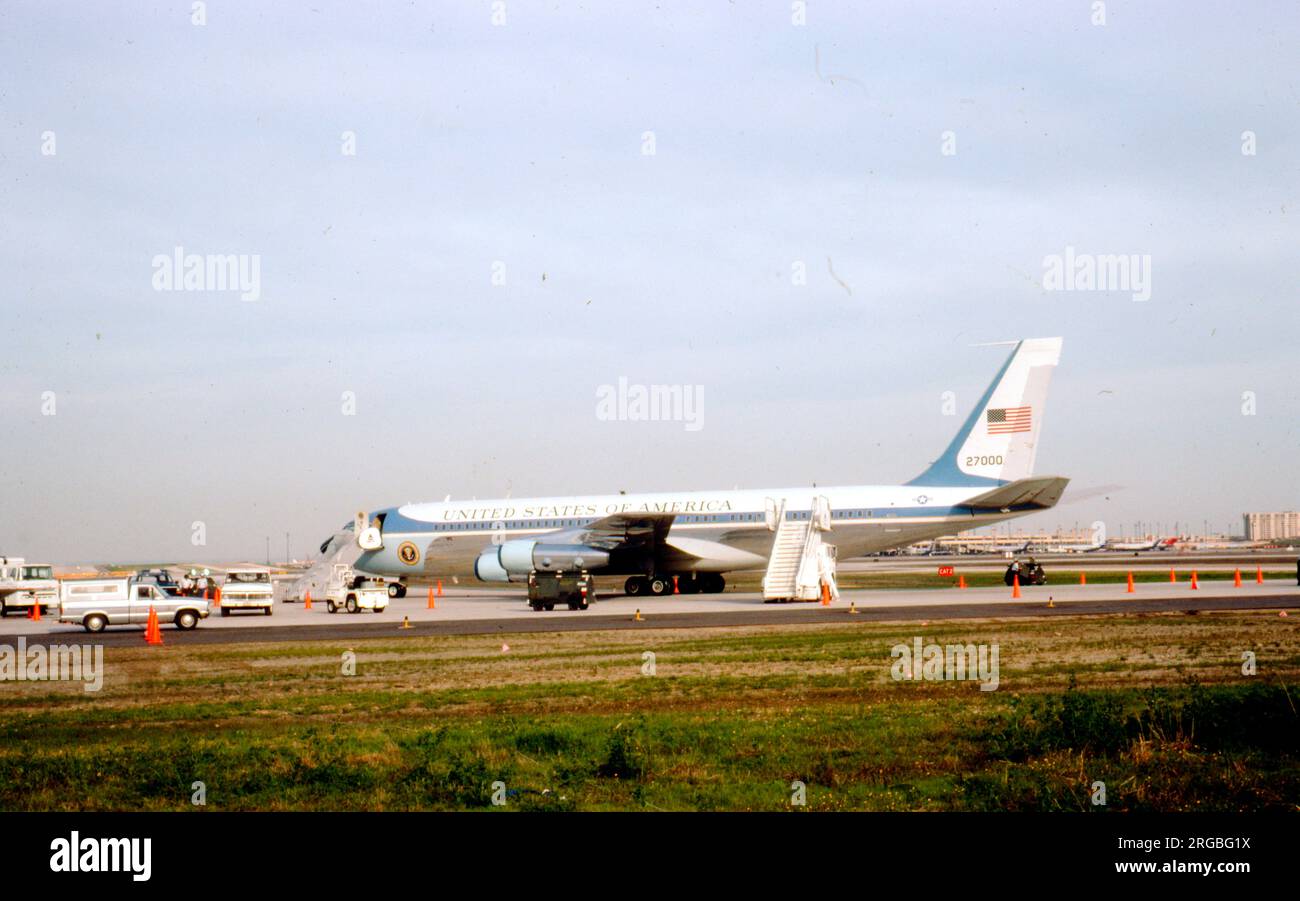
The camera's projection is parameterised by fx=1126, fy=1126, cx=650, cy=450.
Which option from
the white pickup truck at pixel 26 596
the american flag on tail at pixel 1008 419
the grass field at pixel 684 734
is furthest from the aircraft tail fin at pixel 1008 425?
the white pickup truck at pixel 26 596

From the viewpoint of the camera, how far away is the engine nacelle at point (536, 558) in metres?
44.4

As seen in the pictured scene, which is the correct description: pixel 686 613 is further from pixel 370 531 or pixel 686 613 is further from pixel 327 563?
pixel 327 563

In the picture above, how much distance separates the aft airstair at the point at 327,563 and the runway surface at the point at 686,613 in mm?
7655

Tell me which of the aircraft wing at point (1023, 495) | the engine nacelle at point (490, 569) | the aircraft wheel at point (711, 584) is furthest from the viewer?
the aircraft wheel at point (711, 584)

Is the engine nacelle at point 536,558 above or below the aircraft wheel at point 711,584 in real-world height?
above

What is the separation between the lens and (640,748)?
38.4 ft

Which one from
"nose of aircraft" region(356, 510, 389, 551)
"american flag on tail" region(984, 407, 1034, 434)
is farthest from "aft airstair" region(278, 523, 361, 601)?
"american flag on tail" region(984, 407, 1034, 434)

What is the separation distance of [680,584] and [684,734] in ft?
→ 129

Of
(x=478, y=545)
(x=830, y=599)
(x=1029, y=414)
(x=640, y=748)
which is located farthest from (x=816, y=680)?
(x=478, y=545)

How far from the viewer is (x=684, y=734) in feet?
41.7

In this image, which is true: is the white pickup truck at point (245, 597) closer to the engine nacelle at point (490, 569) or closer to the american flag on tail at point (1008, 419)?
the engine nacelle at point (490, 569)

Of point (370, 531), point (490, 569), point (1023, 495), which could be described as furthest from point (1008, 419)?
point (370, 531)
